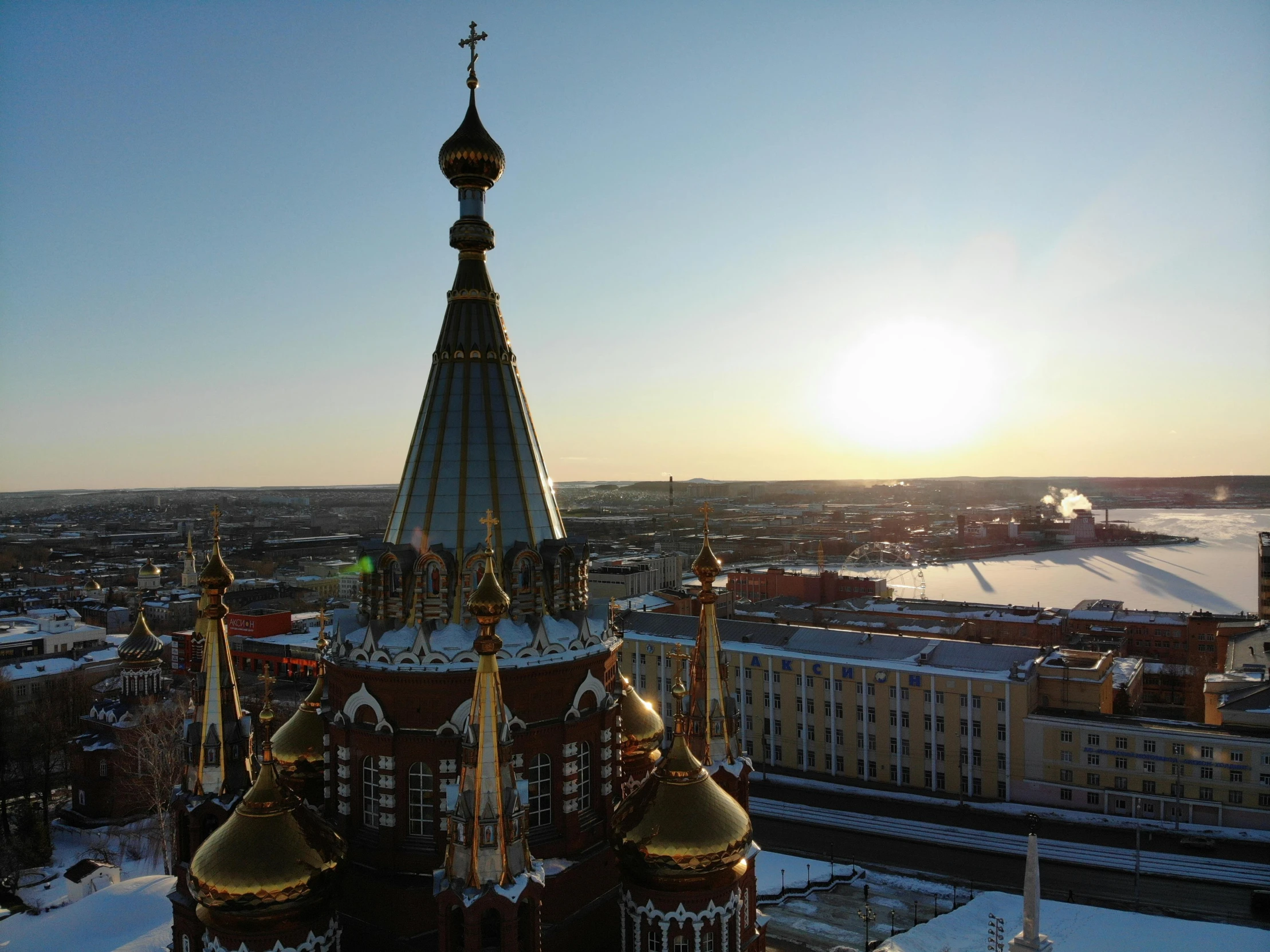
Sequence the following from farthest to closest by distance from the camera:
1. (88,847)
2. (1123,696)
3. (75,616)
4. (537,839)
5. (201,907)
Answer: (75,616) → (1123,696) → (88,847) → (537,839) → (201,907)

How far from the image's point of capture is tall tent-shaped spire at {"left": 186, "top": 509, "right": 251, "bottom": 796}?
49.9 ft

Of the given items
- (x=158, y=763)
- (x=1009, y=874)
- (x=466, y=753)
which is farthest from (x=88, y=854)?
(x=1009, y=874)

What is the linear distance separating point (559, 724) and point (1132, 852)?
3188 centimetres

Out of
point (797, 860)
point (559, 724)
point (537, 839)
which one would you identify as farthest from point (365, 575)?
point (797, 860)

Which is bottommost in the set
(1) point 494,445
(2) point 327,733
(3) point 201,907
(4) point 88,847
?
(4) point 88,847

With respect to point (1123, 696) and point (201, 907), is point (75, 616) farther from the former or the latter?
point (1123, 696)

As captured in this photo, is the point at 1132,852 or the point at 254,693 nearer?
the point at 1132,852

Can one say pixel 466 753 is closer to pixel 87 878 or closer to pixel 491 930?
pixel 491 930

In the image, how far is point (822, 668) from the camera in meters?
44.4

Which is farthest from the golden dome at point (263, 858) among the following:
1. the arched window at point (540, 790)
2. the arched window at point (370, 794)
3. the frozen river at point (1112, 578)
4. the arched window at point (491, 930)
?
the frozen river at point (1112, 578)

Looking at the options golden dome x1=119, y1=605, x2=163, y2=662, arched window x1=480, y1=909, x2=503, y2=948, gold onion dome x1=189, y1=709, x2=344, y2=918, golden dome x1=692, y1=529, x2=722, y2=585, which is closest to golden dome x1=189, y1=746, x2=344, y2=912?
gold onion dome x1=189, y1=709, x2=344, y2=918

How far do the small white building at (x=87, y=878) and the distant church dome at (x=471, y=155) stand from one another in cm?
2554

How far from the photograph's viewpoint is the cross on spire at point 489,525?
12159 millimetres

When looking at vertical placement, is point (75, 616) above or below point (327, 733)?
below
